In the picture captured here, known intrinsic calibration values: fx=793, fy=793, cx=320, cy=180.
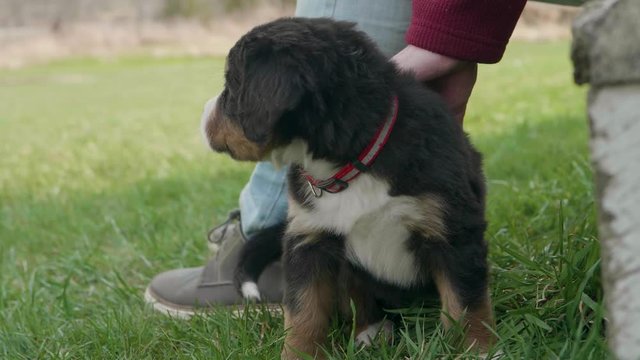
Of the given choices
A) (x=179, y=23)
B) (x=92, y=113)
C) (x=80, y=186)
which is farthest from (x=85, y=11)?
(x=80, y=186)

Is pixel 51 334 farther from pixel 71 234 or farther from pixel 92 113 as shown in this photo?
pixel 92 113

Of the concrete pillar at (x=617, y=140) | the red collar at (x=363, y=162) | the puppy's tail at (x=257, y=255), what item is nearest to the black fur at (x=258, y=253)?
the puppy's tail at (x=257, y=255)

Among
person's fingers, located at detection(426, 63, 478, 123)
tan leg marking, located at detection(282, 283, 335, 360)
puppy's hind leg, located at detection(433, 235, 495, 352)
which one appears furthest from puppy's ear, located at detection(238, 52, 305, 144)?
person's fingers, located at detection(426, 63, 478, 123)

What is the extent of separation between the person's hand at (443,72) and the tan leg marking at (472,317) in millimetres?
548

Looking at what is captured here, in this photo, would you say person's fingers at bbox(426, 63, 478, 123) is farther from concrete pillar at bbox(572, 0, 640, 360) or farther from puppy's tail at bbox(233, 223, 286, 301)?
concrete pillar at bbox(572, 0, 640, 360)

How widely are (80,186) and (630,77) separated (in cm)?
513

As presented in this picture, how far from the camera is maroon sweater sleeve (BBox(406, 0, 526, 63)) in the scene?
2.34 metres

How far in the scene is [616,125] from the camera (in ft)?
4.51

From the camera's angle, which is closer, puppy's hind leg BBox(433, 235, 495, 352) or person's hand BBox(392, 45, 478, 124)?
puppy's hind leg BBox(433, 235, 495, 352)

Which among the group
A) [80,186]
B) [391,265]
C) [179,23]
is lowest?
[179,23]

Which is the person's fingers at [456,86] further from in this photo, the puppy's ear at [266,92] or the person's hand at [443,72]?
the puppy's ear at [266,92]

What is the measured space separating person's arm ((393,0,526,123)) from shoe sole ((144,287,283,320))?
876 mm

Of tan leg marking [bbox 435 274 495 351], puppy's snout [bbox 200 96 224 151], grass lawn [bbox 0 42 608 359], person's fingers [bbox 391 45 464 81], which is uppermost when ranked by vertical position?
person's fingers [bbox 391 45 464 81]

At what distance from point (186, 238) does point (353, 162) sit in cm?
199
